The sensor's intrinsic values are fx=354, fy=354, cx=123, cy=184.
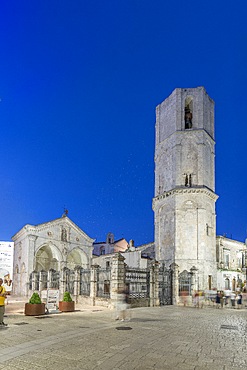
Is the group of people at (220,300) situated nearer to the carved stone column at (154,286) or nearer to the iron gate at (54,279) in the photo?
the carved stone column at (154,286)

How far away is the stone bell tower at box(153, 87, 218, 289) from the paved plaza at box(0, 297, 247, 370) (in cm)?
2113

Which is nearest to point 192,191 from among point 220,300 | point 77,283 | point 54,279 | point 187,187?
point 187,187

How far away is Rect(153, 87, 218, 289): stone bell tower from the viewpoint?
35656 mm

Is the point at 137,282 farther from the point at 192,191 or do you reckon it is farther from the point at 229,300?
the point at 192,191

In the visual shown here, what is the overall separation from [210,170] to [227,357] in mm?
31597

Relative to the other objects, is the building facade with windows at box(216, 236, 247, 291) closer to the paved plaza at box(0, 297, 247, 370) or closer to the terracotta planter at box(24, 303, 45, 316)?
the terracotta planter at box(24, 303, 45, 316)

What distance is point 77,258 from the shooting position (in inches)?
2013

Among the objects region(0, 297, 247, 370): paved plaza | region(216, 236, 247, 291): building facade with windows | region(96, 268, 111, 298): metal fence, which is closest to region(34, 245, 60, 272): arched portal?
region(216, 236, 247, 291): building facade with windows

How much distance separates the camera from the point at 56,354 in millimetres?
8625

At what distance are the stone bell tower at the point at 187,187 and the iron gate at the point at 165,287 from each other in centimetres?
771

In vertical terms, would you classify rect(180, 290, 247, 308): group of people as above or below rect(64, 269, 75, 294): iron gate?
below

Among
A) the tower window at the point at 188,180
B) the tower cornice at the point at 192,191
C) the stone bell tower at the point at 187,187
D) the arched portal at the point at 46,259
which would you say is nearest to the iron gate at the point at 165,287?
the stone bell tower at the point at 187,187

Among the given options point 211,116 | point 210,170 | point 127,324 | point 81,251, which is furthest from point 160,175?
point 127,324

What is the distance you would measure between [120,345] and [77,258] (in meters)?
42.3
